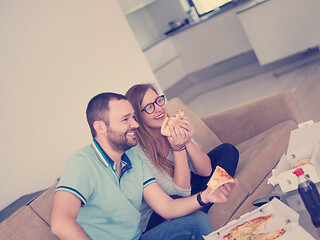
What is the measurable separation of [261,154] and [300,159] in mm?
748

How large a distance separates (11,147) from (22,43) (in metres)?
0.73

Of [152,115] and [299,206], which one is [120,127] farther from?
[299,206]

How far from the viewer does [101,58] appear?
3.52m

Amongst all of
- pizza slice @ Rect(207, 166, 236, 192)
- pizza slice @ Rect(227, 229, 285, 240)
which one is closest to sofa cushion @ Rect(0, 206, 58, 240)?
pizza slice @ Rect(207, 166, 236, 192)

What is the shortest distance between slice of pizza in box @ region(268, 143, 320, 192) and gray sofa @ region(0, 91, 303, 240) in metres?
0.51

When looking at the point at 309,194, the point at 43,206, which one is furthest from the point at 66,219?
the point at 309,194

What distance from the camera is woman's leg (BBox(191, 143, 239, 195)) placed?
2.18 m

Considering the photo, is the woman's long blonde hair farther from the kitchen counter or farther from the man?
the kitchen counter

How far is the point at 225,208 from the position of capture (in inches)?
79.6

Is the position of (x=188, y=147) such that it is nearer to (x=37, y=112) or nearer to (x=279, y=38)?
(x=37, y=112)

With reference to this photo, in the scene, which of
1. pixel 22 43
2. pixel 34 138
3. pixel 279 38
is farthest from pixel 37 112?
pixel 279 38

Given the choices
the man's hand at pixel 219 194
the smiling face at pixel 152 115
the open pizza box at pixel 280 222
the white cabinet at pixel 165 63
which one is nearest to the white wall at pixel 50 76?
the smiling face at pixel 152 115

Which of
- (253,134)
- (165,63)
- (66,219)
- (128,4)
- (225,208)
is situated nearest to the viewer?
(66,219)

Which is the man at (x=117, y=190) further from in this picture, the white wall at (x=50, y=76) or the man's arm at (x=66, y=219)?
the white wall at (x=50, y=76)
